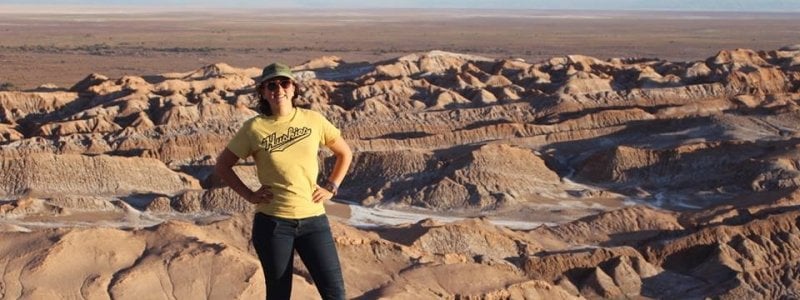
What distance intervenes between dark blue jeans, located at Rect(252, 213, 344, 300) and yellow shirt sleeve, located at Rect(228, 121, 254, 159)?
1.15 ft

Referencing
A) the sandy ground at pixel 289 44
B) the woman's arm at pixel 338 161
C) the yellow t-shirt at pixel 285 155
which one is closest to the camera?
the yellow t-shirt at pixel 285 155

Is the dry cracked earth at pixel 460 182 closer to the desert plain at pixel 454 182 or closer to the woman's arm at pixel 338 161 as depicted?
the desert plain at pixel 454 182

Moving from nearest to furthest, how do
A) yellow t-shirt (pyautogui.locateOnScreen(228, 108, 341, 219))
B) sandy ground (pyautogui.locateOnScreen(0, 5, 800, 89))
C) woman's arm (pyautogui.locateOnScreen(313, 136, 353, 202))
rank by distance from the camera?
1. yellow t-shirt (pyautogui.locateOnScreen(228, 108, 341, 219))
2. woman's arm (pyautogui.locateOnScreen(313, 136, 353, 202))
3. sandy ground (pyautogui.locateOnScreen(0, 5, 800, 89))

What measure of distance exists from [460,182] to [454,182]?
0.53ft

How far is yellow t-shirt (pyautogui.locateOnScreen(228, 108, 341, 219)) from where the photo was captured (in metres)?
6.34

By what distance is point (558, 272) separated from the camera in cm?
1783

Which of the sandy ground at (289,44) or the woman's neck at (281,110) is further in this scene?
the sandy ground at (289,44)

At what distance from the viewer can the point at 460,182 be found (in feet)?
91.0

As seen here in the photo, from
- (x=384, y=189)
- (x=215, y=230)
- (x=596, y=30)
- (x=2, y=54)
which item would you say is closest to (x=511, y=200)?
(x=384, y=189)

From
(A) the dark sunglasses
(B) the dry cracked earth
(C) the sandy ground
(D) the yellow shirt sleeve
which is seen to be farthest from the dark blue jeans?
(C) the sandy ground

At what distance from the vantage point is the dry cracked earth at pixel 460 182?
1215cm

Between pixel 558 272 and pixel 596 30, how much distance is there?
111m

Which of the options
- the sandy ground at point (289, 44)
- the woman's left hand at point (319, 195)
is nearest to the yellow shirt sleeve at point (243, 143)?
the woman's left hand at point (319, 195)

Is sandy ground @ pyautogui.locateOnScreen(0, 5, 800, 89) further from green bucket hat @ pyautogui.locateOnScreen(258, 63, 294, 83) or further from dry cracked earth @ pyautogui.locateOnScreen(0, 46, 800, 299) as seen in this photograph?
green bucket hat @ pyautogui.locateOnScreen(258, 63, 294, 83)
